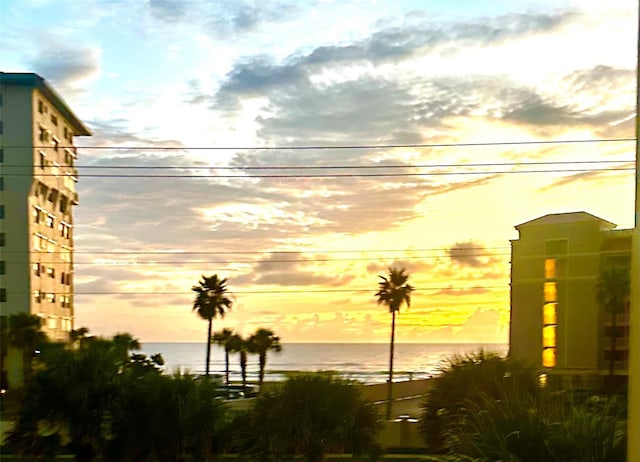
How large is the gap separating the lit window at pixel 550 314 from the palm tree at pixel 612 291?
333 mm

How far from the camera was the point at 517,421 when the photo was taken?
2352 mm

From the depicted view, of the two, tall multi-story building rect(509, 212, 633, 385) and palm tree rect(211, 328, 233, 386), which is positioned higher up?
tall multi-story building rect(509, 212, 633, 385)

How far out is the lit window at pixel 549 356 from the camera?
191 inches

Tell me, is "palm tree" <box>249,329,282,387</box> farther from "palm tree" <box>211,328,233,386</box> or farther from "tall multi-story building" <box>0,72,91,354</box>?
"tall multi-story building" <box>0,72,91,354</box>

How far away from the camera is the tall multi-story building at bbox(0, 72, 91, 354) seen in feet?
12.4

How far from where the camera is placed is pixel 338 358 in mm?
4590

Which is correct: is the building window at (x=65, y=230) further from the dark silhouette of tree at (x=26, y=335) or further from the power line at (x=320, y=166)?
the dark silhouette of tree at (x=26, y=335)

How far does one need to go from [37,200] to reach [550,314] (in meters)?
3.67

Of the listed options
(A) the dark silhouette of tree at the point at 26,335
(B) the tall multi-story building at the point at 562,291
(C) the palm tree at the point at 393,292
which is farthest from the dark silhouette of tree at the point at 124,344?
(B) the tall multi-story building at the point at 562,291

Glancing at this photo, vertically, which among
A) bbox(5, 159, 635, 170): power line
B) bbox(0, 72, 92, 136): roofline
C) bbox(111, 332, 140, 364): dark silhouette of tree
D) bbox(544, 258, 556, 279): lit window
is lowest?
bbox(111, 332, 140, 364): dark silhouette of tree

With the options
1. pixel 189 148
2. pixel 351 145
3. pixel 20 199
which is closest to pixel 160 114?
pixel 189 148

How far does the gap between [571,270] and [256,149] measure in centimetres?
251

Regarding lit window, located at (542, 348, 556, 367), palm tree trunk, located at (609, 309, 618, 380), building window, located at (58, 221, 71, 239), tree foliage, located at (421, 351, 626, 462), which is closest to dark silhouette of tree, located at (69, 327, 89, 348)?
building window, located at (58, 221, 71, 239)

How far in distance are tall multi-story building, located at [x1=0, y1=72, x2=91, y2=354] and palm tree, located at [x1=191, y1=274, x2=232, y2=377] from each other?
826 mm
